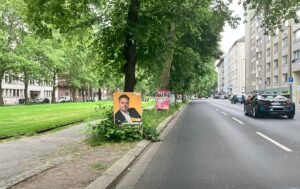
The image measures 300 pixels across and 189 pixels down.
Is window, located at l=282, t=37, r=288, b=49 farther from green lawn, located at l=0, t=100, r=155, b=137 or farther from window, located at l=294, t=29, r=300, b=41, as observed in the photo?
green lawn, located at l=0, t=100, r=155, b=137

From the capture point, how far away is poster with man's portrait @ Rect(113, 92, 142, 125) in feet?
44.3

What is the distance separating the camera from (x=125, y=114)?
13.6 metres

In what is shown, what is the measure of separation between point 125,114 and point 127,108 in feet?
0.60

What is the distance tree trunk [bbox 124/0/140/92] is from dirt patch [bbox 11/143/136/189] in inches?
144

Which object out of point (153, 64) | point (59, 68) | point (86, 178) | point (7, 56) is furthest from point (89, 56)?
point (59, 68)

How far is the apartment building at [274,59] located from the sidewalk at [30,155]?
44889 millimetres

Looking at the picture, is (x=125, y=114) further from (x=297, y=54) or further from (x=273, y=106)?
(x=297, y=54)

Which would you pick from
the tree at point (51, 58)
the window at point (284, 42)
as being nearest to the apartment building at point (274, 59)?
the window at point (284, 42)

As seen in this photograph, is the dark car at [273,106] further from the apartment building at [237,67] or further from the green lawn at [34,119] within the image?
the apartment building at [237,67]

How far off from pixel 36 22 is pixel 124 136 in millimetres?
4678

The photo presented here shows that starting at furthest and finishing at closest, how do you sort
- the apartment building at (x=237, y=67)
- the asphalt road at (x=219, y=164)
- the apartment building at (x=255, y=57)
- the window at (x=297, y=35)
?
the apartment building at (x=237, y=67)
the apartment building at (x=255, y=57)
the window at (x=297, y=35)
the asphalt road at (x=219, y=164)

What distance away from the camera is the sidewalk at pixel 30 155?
8133mm

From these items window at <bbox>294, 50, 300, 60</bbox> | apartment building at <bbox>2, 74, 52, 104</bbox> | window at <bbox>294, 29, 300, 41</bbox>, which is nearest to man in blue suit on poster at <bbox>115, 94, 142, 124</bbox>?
window at <bbox>294, 50, 300, 60</bbox>

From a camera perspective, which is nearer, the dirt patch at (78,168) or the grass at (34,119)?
the dirt patch at (78,168)
